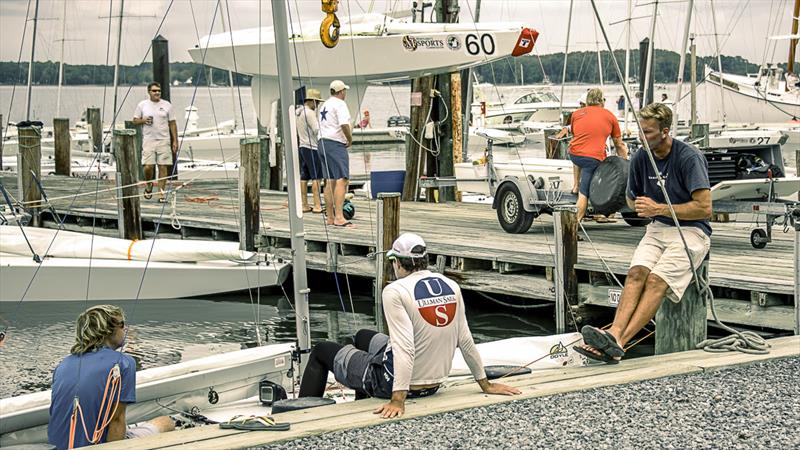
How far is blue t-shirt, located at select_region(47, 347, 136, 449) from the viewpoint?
266 inches

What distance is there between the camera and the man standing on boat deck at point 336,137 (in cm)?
1493

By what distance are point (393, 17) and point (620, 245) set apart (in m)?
9.56

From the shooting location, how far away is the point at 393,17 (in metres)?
21.6

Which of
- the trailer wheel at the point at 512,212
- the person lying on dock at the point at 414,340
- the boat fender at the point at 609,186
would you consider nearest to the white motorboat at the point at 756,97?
the trailer wheel at the point at 512,212

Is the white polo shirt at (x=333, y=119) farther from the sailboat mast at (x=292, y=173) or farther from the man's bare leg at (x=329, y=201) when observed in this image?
the sailboat mast at (x=292, y=173)

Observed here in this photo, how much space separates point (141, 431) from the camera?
714cm

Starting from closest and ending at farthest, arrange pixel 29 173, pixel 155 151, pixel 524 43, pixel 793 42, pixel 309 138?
pixel 309 138
pixel 524 43
pixel 155 151
pixel 29 173
pixel 793 42

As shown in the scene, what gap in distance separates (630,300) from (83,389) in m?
3.69

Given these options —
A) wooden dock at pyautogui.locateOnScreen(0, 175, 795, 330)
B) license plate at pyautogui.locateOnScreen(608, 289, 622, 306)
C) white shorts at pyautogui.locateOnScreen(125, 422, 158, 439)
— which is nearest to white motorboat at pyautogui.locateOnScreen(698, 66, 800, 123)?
wooden dock at pyautogui.locateOnScreen(0, 175, 795, 330)

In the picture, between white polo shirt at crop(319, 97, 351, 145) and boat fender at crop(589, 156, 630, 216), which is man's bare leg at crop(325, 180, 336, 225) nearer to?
white polo shirt at crop(319, 97, 351, 145)

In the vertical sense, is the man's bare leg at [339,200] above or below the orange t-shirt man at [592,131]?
below

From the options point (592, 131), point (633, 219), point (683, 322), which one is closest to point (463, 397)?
point (683, 322)

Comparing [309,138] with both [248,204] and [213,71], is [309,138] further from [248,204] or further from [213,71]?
[213,71]

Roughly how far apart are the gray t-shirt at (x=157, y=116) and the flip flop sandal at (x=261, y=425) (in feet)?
40.8
